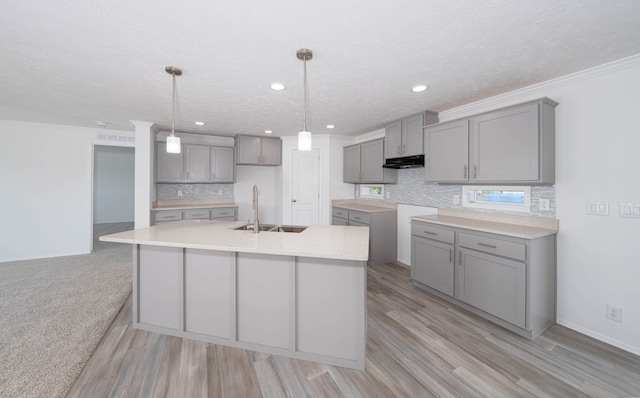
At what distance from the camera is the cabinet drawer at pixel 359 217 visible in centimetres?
402

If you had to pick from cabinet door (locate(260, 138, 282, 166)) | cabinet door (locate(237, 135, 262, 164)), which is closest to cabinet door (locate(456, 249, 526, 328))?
cabinet door (locate(260, 138, 282, 166))

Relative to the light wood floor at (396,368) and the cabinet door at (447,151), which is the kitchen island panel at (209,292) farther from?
the cabinet door at (447,151)

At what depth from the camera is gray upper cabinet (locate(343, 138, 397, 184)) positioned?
4.10 meters

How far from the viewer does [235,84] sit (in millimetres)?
2473

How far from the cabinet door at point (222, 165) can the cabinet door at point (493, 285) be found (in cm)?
422

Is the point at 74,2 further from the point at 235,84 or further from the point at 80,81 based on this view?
the point at 80,81

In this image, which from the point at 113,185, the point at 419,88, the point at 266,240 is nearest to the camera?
the point at 266,240

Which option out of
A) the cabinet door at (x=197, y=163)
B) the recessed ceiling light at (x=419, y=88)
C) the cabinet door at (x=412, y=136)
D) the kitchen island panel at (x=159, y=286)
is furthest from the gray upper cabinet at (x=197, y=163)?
the recessed ceiling light at (x=419, y=88)

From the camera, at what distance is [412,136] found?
3463 millimetres

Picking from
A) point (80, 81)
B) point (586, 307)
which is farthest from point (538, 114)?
point (80, 81)

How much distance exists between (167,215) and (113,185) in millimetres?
5040

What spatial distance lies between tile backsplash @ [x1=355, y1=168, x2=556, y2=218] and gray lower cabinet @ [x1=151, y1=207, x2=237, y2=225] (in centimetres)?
309

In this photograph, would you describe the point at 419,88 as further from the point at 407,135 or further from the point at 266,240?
the point at 266,240

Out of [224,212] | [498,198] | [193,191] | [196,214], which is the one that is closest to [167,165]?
[193,191]
